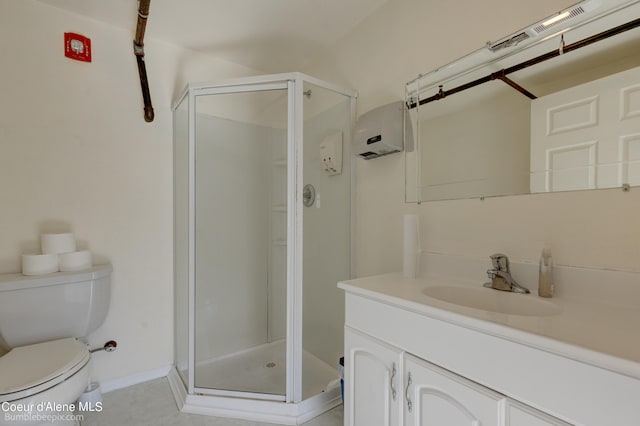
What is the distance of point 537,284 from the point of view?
3.34 ft

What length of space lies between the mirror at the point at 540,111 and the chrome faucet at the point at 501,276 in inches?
10.5

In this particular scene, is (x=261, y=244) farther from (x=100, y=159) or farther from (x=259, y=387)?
(x=100, y=159)

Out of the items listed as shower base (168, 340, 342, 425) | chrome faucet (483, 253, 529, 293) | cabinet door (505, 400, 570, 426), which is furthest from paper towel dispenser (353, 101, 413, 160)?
shower base (168, 340, 342, 425)

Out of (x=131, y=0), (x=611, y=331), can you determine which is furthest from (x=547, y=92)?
(x=131, y=0)

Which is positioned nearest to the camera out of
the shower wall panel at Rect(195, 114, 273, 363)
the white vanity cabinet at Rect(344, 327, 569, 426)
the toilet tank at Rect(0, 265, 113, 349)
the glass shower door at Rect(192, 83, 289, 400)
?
the white vanity cabinet at Rect(344, 327, 569, 426)

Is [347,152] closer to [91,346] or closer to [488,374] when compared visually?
[488,374]

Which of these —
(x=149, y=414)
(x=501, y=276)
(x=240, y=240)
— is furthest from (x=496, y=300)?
(x=149, y=414)

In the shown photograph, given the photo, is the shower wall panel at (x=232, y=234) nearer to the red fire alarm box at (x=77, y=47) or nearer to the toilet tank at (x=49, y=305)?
the toilet tank at (x=49, y=305)

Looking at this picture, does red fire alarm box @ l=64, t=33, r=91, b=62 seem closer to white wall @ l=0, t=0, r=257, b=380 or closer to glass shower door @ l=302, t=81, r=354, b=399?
white wall @ l=0, t=0, r=257, b=380

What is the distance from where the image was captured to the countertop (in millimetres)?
555

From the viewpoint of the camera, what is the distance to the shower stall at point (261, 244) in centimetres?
159

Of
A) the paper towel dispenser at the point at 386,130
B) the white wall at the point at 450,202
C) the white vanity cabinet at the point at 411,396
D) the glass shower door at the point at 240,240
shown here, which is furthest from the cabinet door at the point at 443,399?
the paper towel dispenser at the point at 386,130

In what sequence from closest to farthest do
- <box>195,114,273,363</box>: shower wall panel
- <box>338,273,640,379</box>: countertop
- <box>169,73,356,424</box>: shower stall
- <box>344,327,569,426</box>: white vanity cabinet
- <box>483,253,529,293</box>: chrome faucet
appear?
<box>338,273,640,379</box>: countertop
<box>344,327,569,426</box>: white vanity cabinet
<box>483,253,529,293</box>: chrome faucet
<box>169,73,356,424</box>: shower stall
<box>195,114,273,363</box>: shower wall panel

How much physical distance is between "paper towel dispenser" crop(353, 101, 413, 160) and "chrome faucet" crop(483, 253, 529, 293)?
2.26 ft
